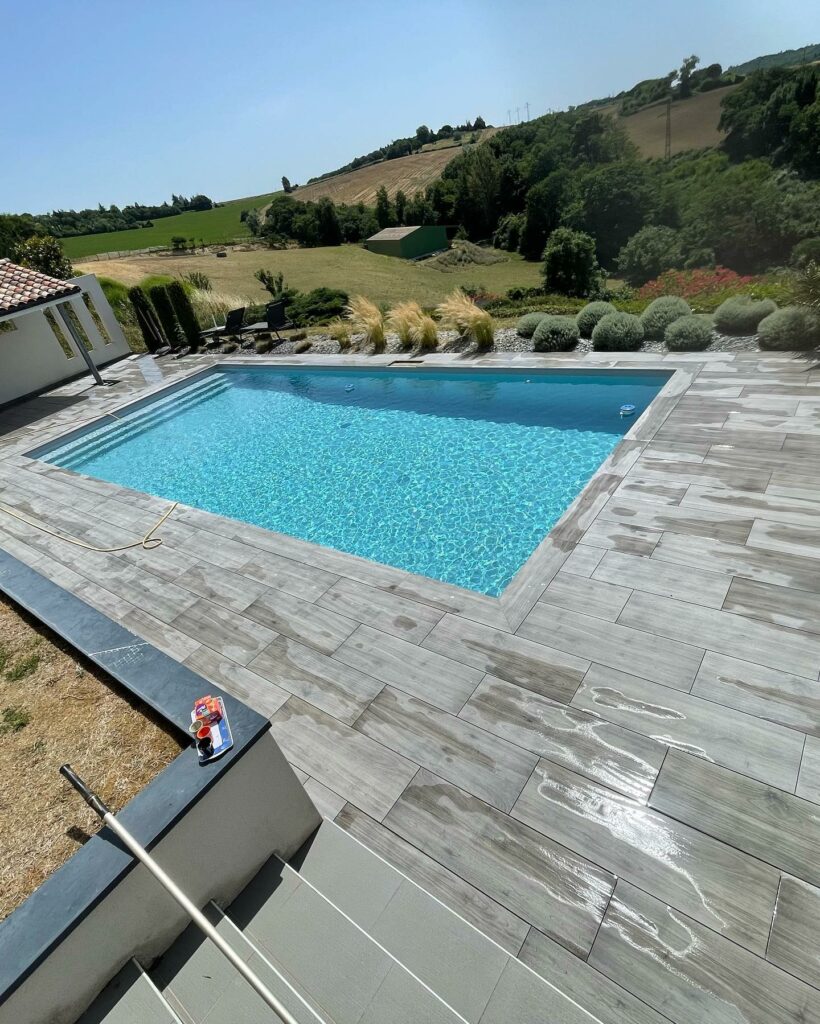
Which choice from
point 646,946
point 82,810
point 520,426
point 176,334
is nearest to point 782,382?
point 520,426

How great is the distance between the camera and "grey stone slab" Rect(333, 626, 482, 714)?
13.2ft

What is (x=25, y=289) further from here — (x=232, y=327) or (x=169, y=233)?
(x=169, y=233)

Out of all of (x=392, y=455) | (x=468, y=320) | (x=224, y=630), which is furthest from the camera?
(x=468, y=320)

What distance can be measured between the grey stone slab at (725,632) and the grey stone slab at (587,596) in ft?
0.30

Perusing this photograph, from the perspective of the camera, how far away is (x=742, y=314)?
8.88m

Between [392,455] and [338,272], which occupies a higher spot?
[338,272]

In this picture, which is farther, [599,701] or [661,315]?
[661,315]

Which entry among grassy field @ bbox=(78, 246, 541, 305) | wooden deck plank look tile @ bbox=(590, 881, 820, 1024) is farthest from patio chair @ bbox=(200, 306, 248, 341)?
wooden deck plank look tile @ bbox=(590, 881, 820, 1024)

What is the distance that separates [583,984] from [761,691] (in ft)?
7.12

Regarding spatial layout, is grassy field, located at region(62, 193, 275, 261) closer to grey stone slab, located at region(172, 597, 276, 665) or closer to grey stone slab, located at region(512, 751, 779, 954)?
grey stone slab, located at region(172, 597, 276, 665)

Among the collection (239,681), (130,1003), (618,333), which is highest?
(618,333)

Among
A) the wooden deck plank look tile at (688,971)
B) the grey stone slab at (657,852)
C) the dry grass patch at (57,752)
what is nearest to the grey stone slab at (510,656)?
the grey stone slab at (657,852)

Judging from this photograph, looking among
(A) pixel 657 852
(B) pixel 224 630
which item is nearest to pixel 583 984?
(A) pixel 657 852

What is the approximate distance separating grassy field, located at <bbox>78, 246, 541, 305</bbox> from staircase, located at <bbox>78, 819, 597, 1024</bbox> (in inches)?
1159
